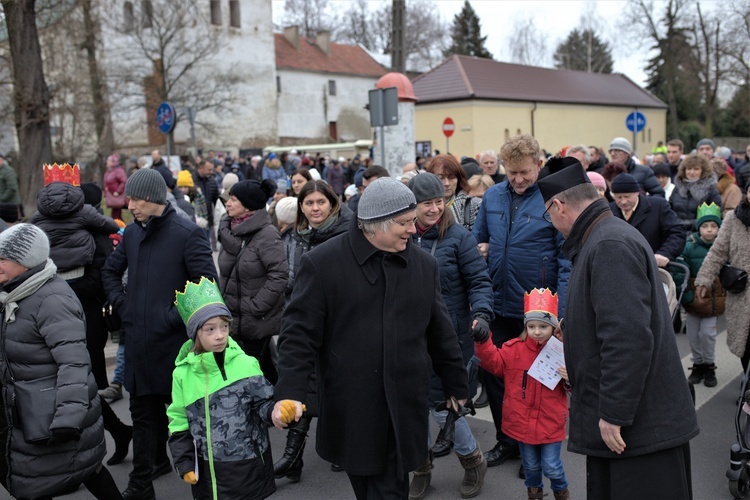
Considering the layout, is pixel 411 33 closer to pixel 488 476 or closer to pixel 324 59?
pixel 324 59

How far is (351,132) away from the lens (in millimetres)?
57875

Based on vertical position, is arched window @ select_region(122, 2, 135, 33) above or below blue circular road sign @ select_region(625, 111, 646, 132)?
above

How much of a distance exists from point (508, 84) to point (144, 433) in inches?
1447

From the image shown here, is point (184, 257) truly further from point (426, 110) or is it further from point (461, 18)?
point (461, 18)

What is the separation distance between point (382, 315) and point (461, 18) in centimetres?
6756

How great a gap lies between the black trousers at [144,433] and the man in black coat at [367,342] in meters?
1.87

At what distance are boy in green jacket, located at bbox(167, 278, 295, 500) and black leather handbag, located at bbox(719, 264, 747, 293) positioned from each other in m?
3.68

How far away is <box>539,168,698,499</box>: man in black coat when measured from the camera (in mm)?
2879

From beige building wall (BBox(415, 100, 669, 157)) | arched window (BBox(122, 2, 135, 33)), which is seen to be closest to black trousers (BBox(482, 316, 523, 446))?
beige building wall (BBox(415, 100, 669, 157))

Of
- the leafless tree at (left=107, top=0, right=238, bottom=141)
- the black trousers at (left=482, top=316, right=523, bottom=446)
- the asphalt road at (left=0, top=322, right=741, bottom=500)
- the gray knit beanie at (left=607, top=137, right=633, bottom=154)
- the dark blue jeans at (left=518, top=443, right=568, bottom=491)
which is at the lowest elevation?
the asphalt road at (left=0, top=322, right=741, bottom=500)

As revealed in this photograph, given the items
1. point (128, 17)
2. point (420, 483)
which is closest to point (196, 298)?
point (420, 483)

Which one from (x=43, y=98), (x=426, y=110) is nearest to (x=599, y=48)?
(x=426, y=110)

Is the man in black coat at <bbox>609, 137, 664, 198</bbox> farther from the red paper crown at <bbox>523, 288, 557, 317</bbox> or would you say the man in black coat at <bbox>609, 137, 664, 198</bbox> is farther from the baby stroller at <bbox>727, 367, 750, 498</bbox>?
the red paper crown at <bbox>523, 288, 557, 317</bbox>

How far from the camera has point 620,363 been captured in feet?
9.41
